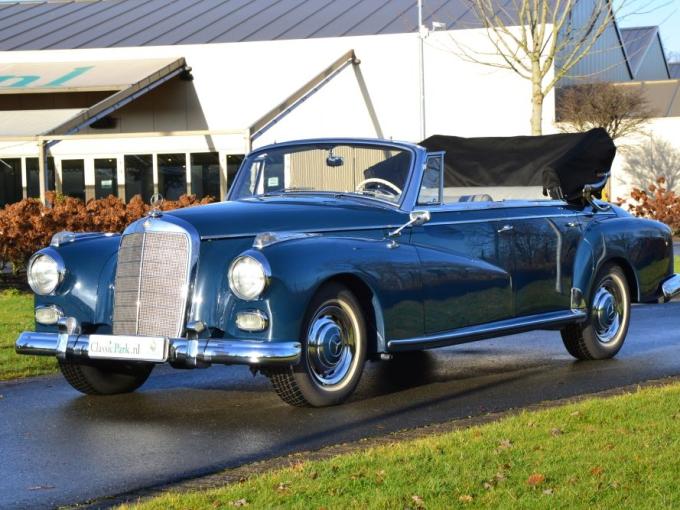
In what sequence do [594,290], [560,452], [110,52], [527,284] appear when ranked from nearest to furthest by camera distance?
[560,452], [527,284], [594,290], [110,52]

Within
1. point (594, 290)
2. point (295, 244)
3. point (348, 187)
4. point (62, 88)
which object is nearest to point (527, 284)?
point (594, 290)

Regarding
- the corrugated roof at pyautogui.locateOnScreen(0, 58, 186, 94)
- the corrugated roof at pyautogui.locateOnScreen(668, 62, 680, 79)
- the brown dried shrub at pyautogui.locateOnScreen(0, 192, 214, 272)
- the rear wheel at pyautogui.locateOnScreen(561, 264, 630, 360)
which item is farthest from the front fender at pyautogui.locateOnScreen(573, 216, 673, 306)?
the corrugated roof at pyautogui.locateOnScreen(668, 62, 680, 79)

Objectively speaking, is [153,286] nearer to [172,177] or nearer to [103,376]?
[103,376]

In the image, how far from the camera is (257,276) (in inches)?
304

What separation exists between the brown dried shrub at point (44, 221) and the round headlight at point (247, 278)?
10.3 metres

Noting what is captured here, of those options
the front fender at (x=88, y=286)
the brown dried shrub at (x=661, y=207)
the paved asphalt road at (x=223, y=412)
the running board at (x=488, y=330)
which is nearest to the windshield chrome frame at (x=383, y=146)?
the running board at (x=488, y=330)

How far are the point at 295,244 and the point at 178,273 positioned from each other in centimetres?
79

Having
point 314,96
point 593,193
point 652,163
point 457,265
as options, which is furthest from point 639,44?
point 457,265

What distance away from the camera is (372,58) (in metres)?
41.0

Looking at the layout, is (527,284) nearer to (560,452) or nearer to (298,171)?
(298,171)

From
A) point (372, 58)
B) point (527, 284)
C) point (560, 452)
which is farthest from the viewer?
point (372, 58)

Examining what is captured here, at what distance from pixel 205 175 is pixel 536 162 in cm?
2965

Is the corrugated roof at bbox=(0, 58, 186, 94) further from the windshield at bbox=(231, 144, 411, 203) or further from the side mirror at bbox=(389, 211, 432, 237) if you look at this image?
the side mirror at bbox=(389, 211, 432, 237)

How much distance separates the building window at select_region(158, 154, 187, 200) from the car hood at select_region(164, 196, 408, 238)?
31253 mm
